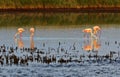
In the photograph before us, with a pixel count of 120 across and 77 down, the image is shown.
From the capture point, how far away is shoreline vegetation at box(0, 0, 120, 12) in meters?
55.5

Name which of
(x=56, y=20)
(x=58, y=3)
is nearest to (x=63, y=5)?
(x=58, y=3)

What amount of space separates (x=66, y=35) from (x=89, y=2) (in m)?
26.6

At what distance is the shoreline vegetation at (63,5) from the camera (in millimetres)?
55531

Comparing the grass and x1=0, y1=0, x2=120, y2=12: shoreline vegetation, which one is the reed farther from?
the grass

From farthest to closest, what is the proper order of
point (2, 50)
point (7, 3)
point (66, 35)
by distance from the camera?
point (7, 3) < point (66, 35) < point (2, 50)

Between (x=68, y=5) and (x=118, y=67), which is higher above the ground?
(x=68, y=5)

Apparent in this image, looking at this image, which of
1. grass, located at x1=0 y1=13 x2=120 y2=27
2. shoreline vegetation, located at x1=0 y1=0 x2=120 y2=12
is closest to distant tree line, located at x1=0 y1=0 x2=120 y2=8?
shoreline vegetation, located at x1=0 y1=0 x2=120 y2=12

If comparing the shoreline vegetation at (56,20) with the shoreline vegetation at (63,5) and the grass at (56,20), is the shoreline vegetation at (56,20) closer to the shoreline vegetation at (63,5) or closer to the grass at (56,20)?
the grass at (56,20)

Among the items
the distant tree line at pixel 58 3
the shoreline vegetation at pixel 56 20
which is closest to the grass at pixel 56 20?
the shoreline vegetation at pixel 56 20

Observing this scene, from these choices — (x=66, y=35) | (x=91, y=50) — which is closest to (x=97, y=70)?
(x=91, y=50)

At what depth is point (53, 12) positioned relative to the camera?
186 feet

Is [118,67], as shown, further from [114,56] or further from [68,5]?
[68,5]

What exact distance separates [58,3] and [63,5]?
0.60 m

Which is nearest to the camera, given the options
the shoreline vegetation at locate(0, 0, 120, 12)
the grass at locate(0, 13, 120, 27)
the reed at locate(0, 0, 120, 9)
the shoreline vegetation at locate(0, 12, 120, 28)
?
the shoreline vegetation at locate(0, 12, 120, 28)
